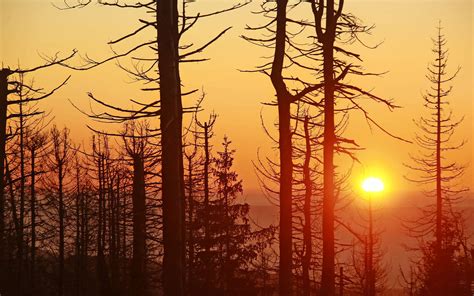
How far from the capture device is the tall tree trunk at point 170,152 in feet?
30.7

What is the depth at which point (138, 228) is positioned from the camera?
1955 centimetres

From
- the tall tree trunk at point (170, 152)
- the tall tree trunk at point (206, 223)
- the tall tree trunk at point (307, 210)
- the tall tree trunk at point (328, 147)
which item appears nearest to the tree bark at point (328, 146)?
the tall tree trunk at point (328, 147)

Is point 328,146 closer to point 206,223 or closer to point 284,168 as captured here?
point 284,168

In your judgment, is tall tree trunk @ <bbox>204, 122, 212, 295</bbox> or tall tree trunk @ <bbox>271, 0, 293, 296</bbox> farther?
tall tree trunk @ <bbox>204, 122, 212, 295</bbox>

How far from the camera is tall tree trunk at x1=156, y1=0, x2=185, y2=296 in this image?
9.36m

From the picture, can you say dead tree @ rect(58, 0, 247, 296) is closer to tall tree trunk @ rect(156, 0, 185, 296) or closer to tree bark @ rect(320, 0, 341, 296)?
tall tree trunk @ rect(156, 0, 185, 296)

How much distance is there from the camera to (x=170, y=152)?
9.42m

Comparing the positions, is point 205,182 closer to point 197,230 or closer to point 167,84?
point 197,230

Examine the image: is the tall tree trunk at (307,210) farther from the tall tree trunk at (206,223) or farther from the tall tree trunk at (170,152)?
the tall tree trunk at (170,152)

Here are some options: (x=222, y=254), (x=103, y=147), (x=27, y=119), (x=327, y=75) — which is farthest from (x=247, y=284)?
(x=103, y=147)

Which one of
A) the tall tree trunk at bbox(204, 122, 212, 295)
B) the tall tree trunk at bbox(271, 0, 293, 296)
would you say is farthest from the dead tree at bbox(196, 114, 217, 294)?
the tall tree trunk at bbox(271, 0, 293, 296)

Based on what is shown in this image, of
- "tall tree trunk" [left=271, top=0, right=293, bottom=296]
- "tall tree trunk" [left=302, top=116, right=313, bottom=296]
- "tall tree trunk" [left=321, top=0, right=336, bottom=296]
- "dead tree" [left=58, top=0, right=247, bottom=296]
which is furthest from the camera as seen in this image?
A: "tall tree trunk" [left=302, top=116, right=313, bottom=296]

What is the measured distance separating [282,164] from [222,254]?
20.4 meters

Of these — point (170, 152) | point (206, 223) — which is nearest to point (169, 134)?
point (170, 152)
